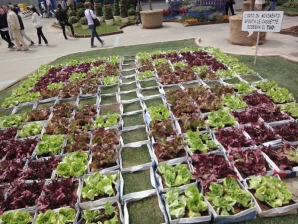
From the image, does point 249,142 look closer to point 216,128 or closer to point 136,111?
point 216,128

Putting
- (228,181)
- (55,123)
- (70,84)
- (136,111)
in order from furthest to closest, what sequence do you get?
(70,84) → (136,111) → (55,123) → (228,181)

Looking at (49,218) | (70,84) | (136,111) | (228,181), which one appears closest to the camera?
(49,218)

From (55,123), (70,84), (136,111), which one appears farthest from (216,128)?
(70,84)

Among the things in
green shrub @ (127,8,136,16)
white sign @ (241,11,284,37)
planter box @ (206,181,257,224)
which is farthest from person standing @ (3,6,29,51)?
planter box @ (206,181,257,224)

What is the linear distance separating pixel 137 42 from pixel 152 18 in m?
3.37

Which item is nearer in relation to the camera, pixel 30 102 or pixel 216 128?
pixel 216 128

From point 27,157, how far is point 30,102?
253cm

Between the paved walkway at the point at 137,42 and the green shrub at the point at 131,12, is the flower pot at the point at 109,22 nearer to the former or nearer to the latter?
the green shrub at the point at 131,12

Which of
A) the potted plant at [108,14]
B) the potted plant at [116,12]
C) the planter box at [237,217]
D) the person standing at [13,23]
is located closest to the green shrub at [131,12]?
the potted plant at [116,12]

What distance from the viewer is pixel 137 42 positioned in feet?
37.7

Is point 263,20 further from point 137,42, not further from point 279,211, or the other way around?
point 137,42

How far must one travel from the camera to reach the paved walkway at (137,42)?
846 cm

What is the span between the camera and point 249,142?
12.2 feet

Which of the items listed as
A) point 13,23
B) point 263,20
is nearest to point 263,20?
point 263,20
